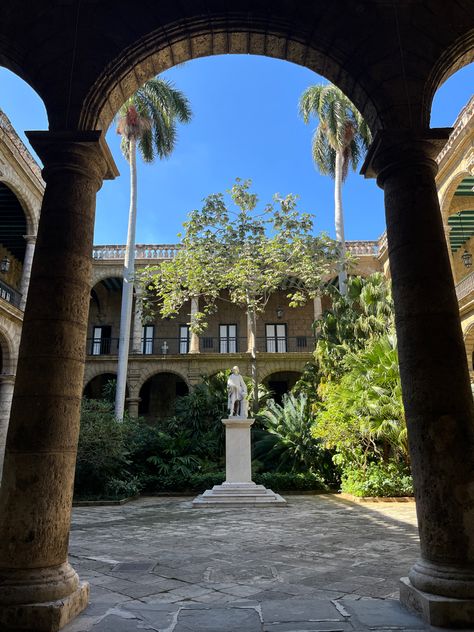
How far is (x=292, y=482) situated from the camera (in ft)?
46.1

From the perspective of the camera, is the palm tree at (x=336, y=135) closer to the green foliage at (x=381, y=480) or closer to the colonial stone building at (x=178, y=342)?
the colonial stone building at (x=178, y=342)

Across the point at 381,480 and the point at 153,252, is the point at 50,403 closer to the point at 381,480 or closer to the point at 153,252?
the point at 381,480

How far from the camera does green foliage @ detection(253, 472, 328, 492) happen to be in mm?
14016

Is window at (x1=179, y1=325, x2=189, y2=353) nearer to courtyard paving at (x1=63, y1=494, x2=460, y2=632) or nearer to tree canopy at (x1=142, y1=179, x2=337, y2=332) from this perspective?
tree canopy at (x1=142, y1=179, x2=337, y2=332)

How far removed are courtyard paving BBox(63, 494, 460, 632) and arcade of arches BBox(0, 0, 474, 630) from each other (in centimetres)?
43

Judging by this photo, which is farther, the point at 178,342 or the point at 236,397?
the point at 178,342

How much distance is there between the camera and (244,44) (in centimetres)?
461

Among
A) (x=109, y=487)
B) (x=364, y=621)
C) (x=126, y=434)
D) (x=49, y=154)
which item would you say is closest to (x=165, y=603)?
(x=364, y=621)

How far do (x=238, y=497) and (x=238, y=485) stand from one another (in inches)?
23.5

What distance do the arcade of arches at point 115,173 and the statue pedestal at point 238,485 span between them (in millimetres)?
8146

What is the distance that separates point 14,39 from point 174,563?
5080mm

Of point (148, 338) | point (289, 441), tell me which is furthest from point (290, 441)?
point (148, 338)

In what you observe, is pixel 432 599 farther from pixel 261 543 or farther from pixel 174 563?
pixel 261 543

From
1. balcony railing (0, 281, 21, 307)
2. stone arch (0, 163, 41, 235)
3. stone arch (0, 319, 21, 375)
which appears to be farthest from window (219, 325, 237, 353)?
stone arch (0, 319, 21, 375)
